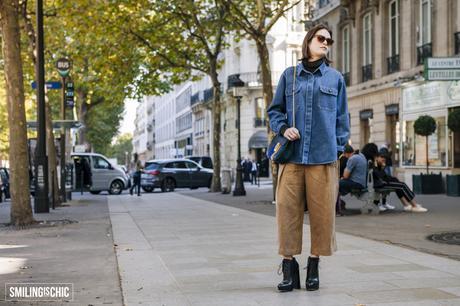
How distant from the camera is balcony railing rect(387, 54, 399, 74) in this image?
27.4 meters

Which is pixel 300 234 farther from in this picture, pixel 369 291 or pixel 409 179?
pixel 409 179

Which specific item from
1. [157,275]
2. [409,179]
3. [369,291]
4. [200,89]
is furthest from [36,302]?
[200,89]

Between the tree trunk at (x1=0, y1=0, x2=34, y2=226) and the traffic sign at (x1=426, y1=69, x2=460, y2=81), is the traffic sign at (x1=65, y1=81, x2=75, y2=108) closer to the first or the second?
the tree trunk at (x1=0, y1=0, x2=34, y2=226)

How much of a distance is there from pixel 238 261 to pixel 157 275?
1.17 meters

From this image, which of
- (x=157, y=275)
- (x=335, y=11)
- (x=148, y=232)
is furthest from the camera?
(x=335, y=11)

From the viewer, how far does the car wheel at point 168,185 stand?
33094 millimetres

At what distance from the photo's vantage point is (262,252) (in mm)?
8242

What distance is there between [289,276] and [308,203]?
0.62 meters

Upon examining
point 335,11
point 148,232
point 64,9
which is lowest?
point 148,232

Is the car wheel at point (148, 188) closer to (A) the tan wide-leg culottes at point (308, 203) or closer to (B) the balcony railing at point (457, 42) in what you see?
(B) the balcony railing at point (457, 42)

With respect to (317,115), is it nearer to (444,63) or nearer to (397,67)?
(444,63)

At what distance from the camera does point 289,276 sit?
5668mm

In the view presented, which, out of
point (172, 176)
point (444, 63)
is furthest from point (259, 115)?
point (444, 63)

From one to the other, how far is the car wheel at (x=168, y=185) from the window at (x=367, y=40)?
34.8 ft
